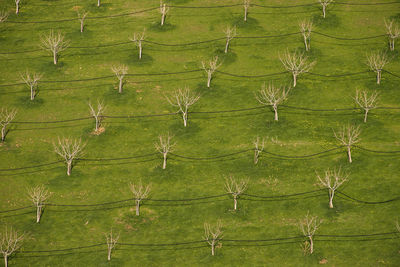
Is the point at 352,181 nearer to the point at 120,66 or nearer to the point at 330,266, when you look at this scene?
the point at 330,266

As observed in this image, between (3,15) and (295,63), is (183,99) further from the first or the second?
(3,15)

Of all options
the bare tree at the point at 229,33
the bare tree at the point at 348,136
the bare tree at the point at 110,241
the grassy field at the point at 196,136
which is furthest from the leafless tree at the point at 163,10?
the bare tree at the point at 110,241

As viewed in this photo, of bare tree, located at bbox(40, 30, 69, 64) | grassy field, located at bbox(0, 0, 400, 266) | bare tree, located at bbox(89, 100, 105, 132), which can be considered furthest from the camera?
bare tree, located at bbox(40, 30, 69, 64)

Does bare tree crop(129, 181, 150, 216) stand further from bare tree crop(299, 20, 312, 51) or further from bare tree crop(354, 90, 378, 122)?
bare tree crop(299, 20, 312, 51)

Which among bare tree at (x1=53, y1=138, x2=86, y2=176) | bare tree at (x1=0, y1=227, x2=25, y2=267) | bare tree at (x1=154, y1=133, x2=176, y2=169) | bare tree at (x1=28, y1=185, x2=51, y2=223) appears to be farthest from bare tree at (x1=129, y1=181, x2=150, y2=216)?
bare tree at (x1=0, y1=227, x2=25, y2=267)

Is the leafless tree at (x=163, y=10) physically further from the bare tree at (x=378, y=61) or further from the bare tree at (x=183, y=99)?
the bare tree at (x=378, y=61)

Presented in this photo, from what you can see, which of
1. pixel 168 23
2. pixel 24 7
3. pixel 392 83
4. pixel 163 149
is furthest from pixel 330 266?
pixel 24 7
